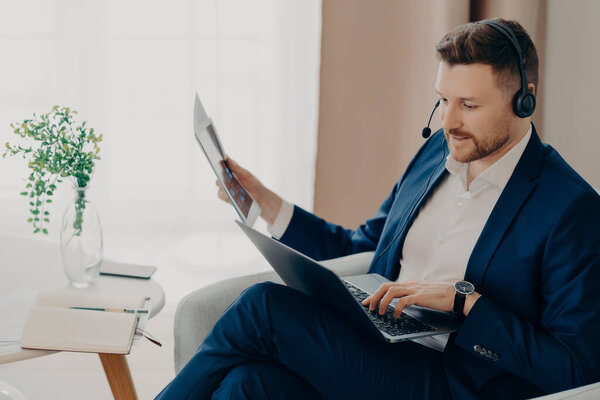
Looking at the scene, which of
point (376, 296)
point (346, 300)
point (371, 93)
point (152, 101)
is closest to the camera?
point (346, 300)

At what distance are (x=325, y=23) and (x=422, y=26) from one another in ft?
1.16

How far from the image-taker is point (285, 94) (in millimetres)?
2727

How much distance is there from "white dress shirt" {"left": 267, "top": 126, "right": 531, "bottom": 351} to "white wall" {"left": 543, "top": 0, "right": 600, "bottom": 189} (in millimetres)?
653

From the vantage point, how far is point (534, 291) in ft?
3.91

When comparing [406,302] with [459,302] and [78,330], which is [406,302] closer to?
[459,302]

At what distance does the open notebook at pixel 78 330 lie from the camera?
1203 millimetres

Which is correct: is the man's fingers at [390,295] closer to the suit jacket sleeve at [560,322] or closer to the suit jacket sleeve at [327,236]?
the suit jacket sleeve at [560,322]

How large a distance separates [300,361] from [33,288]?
0.73 meters

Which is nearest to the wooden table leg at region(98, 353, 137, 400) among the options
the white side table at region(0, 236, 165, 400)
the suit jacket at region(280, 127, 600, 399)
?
the white side table at region(0, 236, 165, 400)

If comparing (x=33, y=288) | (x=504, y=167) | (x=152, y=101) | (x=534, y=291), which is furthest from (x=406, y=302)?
(x=152, y=101)

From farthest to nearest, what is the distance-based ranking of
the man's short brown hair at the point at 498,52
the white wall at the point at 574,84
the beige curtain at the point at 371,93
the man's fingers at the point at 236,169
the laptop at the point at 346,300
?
the beige curtain at the point at 371,93 < the white wall at the point at 574,84 < the man's fingers at the point at 236,169 < the man's short brown hair at the point at 498,52 < the laptop at the point at 346,300

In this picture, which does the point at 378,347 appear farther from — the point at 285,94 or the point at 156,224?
the point at 156,224

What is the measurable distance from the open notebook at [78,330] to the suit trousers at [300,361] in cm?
14

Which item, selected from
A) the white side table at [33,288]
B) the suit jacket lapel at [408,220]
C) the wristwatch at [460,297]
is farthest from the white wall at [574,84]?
the white side table at [33,288]
